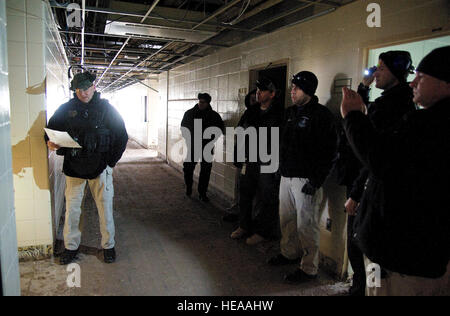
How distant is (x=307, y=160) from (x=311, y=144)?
0.13 meters

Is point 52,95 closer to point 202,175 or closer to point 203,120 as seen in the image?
point 203,120

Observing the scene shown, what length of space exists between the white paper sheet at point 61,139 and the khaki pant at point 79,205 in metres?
0.33

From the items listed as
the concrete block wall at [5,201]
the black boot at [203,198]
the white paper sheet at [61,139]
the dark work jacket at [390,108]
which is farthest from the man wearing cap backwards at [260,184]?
the concrete block wall at [5,201]

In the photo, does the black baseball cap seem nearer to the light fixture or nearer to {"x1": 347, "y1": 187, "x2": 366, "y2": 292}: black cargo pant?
the light fixture

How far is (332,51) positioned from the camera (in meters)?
2.65

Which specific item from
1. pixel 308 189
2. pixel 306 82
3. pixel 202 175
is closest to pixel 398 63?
pixel 306 82

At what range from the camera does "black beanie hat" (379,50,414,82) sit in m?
1.73

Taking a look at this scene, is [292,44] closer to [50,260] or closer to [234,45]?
[234,45]

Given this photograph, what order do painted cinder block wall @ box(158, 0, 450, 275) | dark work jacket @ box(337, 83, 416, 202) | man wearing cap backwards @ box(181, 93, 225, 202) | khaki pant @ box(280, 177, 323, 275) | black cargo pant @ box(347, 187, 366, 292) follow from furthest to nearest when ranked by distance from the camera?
man wearing cap backwards @ box(181, 93, 225, 202), khaki pant @ box(280, 177, 323, 275), black cargo pant @ box(347, 187, 366, 292), painted cinder block wall @ box(158, 0, 450, 275), dark work jacket @ box(337, 83, 416, 202)

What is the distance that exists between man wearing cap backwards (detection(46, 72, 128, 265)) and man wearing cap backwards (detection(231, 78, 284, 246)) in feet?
4.31

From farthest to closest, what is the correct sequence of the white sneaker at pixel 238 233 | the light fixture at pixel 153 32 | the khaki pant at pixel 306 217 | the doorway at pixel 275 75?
the doorway at pixel 275 75
the light fixture at pixel 153 32
the white sneaker at pixel 238 233
the khaki pant at pixel 306 217

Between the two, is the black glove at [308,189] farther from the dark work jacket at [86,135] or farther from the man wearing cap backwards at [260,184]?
the dark work jacket at [86,135]

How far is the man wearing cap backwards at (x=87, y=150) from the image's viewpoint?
8.10 feet

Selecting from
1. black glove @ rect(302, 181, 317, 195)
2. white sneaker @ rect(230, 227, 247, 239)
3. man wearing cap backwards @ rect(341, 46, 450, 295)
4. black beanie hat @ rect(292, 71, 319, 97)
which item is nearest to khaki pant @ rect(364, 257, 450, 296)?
man wearing cap backwards @ rect(341, 46, 450, 295)
